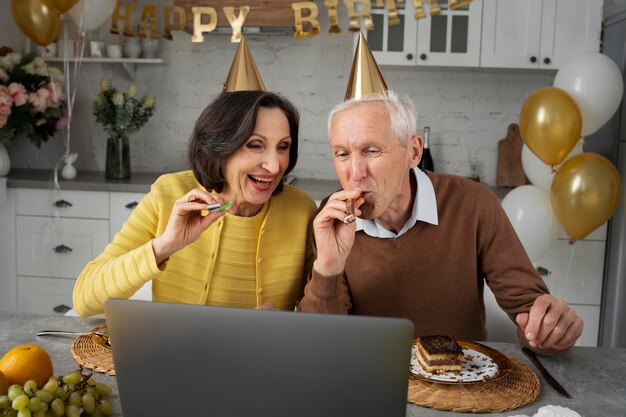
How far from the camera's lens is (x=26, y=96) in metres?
3.65

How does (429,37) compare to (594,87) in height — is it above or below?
above

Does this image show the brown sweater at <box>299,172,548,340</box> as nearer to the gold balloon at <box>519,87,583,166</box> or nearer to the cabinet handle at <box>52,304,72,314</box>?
the gold balloon at <box>519,87,583,166</box>

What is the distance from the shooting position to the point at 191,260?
1863mm

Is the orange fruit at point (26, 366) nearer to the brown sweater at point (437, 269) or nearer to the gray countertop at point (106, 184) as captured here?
the brown sweater at point (437, 269)

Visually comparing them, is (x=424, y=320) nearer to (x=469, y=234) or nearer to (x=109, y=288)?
(x=469, y=234)

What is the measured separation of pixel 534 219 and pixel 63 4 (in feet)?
8.02

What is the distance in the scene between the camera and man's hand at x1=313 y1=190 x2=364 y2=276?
1.62 meters

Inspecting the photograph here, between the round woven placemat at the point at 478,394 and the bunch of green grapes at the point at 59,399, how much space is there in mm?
526

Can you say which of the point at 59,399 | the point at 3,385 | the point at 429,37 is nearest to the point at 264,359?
the point at 59,399

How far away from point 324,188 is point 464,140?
35.7 inches

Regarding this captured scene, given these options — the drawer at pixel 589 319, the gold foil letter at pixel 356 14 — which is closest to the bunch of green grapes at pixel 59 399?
the gold foil letter at pixel 356 14

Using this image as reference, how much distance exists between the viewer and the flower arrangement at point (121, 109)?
12.6 feet

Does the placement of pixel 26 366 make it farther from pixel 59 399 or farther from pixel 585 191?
pixel 585 191

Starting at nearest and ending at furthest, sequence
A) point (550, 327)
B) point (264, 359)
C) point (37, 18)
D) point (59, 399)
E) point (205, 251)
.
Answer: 1. point (264, 359)
2. point (59, 399)
3. point (550, 327)
4. point (205, 251)
5. point (37, 18)
